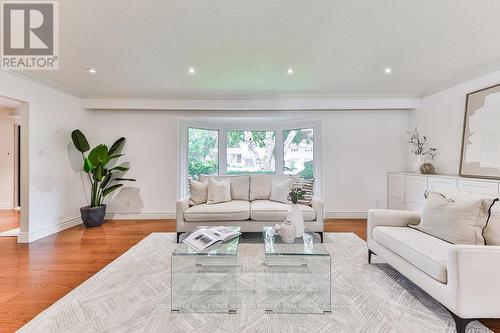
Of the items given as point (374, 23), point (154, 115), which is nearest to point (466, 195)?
point (374, 23)

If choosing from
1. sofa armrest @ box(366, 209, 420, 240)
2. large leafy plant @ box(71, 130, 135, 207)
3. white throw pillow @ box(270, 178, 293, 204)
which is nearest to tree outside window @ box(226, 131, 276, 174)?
white throw pillow @ box(270, 178, 293, 204)

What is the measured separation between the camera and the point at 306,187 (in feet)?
11.9

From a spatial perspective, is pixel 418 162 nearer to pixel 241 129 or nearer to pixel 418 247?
pixel 418 247

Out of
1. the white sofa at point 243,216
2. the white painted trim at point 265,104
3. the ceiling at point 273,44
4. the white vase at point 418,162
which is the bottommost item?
the white sofa at point 243,216

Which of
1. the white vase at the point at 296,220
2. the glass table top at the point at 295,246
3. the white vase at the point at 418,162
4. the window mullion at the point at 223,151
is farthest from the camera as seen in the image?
the window mullion at the point at 223,151

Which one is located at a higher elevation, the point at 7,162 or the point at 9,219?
the point at 7,162

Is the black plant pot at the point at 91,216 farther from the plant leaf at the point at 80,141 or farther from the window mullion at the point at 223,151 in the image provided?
the window mullion at the point at 223,151

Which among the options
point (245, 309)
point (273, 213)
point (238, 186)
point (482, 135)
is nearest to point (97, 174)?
point (238, 186)

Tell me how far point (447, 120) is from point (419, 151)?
0.65 metres

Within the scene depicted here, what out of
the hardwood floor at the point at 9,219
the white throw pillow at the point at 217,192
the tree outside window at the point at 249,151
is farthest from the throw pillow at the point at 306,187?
the hardwood floor at the point at 9,219

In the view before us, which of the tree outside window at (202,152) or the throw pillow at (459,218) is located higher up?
the tree outside window at (202,152)

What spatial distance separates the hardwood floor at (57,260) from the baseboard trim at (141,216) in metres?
0.22

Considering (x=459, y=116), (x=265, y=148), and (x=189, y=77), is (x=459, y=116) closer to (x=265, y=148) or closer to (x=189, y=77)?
(x=265, y=148)

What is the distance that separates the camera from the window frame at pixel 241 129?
184 inches
